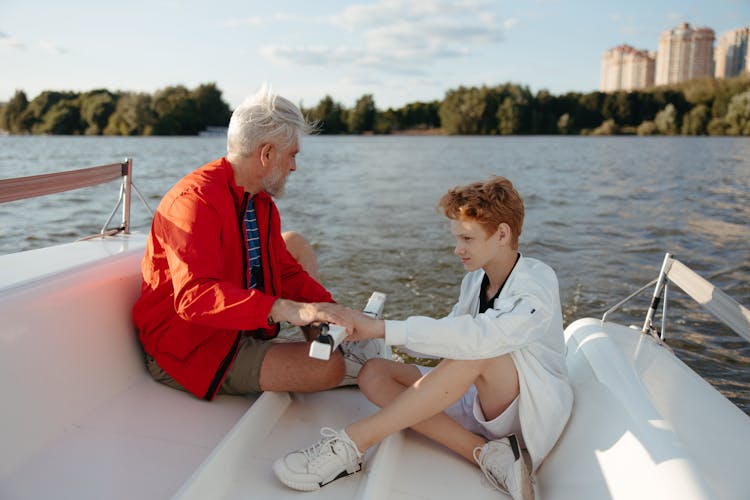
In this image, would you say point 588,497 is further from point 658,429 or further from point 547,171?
point 547,171

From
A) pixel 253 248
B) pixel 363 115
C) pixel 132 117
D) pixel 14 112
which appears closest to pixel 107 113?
pixel 132 117

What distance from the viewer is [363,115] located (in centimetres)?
6144

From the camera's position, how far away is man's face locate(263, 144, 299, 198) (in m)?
2.05

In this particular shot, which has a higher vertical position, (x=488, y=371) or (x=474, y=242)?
(x=474, y=242)

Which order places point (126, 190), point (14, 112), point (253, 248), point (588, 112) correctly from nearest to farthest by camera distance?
1. point (253, 248)
2. point (126, 190)
3. point (14, 112)
4. point (588, 112)

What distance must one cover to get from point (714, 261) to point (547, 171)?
12.2 metres

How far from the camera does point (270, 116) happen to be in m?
1.99

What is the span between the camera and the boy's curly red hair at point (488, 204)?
1796 mm

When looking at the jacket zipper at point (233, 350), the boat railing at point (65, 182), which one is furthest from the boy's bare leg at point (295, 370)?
the boat railing at point (65, 182)

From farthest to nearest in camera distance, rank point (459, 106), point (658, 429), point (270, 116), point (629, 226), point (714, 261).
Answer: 1. point (459, 106)
2. point (629, 226)
3. point (714, 261)
4. point (270, 116)
5. point (658, 429)

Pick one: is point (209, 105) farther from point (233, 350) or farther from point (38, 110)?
point (233, 350)

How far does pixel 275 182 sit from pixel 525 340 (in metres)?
1.00

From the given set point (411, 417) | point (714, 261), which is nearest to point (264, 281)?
point (411, 417)

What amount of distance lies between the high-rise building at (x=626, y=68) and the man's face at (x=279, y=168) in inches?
3286
